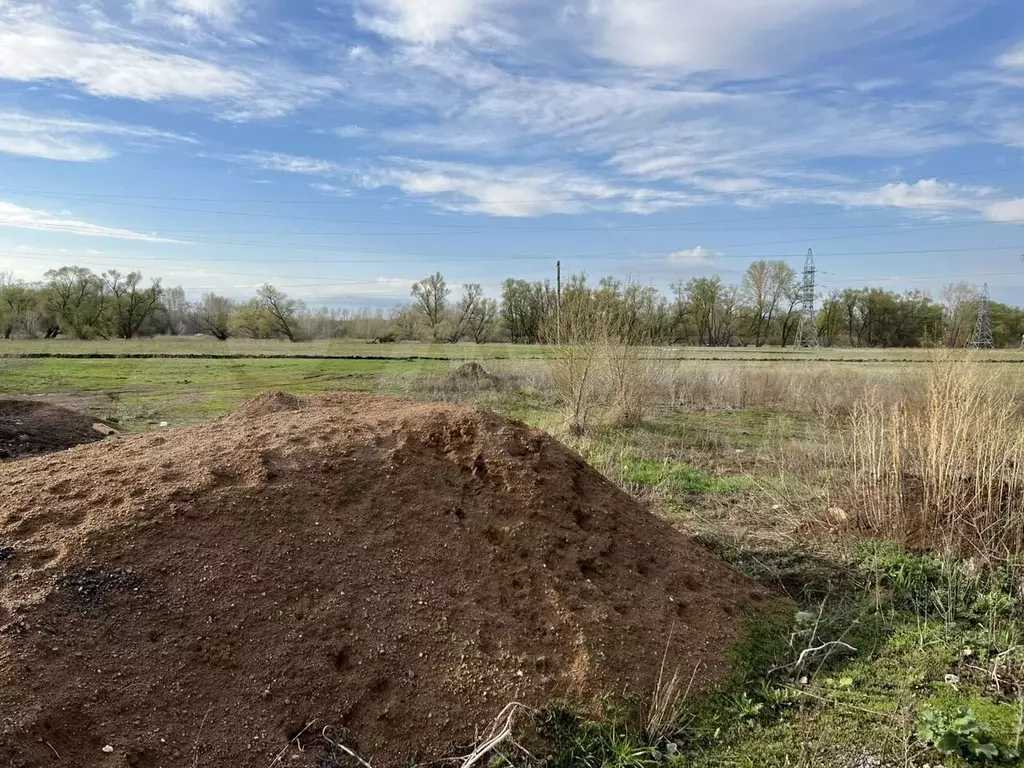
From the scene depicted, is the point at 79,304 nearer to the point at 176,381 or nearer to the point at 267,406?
the point at 176,381

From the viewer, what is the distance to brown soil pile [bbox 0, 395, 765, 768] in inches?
113

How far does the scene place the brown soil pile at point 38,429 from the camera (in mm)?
7740

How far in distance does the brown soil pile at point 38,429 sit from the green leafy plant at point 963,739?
328 inches

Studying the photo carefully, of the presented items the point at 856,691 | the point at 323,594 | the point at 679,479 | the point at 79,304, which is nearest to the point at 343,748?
the point at 323,594

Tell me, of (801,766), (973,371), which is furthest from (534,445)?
(973,371)

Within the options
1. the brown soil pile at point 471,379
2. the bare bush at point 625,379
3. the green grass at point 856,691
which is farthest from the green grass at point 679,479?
the brown soil pile at point 471,379

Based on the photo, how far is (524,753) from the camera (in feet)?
9.95

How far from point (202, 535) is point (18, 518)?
1.06 meters

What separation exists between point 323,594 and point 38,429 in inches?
273

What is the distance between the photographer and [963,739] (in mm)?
3043

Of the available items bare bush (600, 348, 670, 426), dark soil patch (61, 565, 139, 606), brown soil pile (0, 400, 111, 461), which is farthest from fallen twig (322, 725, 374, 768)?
bare bush (600, 348, 670, 426)

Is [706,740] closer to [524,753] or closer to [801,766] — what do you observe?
[801,766]

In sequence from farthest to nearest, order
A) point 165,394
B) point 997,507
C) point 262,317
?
point 262,317
point 165,394
point 997,507

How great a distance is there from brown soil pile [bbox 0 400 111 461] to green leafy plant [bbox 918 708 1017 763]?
833cm
